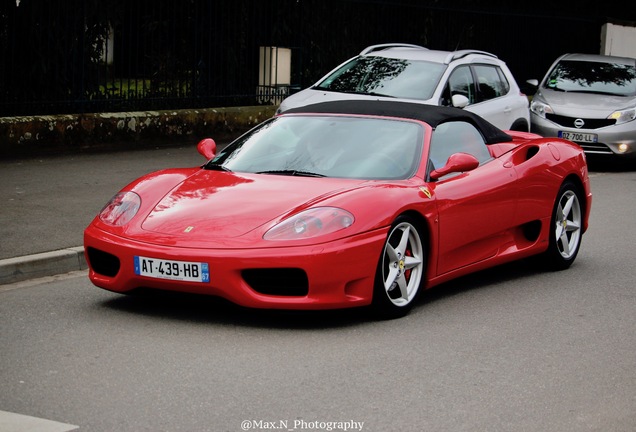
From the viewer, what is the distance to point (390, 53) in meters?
15.9

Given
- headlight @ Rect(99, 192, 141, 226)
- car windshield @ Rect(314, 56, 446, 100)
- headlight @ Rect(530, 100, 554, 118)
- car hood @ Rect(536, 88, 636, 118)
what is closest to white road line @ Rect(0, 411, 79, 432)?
headlight @ Rect(99, 192, 141, 226)

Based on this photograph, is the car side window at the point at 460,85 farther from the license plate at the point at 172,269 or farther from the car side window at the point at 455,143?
Result: the license plate at the point at 172,269

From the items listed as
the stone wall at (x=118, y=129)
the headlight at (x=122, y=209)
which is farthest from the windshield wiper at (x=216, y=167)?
the stone wall at (x=118, y=129)

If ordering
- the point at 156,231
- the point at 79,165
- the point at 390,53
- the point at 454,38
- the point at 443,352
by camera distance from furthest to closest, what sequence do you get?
the point at 454,38 < the point at 390,53 < the point at 79,165 < the point at 156,231 < the point at 443,352

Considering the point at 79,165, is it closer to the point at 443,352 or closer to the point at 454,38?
the point at 443,352

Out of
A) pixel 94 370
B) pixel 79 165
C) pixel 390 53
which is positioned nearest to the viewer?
pixel 94 370

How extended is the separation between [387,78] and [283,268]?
8.61 m

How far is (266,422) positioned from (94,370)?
1213 mm

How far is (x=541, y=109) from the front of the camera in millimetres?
18469

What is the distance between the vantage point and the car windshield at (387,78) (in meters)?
14.8

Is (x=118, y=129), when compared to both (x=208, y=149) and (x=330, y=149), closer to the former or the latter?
(x=208, y=149)

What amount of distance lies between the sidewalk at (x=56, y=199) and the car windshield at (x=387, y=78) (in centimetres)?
218

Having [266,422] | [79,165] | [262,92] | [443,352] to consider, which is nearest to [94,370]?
[266,422]

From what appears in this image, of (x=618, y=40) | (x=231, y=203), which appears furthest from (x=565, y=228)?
(x=618, y=40)
